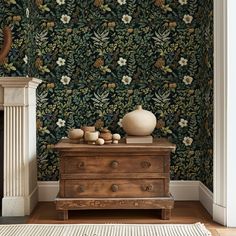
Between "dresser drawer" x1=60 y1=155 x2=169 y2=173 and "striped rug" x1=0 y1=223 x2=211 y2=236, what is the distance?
1.54ft

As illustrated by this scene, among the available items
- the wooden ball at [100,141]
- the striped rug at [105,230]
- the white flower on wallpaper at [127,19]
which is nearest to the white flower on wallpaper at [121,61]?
the white flower on wallpaper at [127,19]

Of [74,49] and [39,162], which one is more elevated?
[74,49]

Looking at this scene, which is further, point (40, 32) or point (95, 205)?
point (40, 32)

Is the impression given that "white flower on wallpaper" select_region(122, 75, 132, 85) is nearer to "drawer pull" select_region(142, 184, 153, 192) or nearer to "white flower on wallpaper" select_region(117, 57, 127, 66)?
"white flower on wallpaper" select_region(117, 57, 127, 66)

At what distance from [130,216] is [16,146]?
1165mm

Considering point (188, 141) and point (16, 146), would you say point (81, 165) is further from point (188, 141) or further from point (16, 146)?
point (188, 141)

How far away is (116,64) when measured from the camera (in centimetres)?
426

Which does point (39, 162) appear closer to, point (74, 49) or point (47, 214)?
point (47, 214)

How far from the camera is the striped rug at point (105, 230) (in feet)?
10.6

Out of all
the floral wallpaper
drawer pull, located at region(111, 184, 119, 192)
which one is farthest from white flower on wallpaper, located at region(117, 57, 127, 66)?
drawer pull, located at region(111, 184, 119, 192)

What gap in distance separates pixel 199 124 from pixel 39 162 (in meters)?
1.63

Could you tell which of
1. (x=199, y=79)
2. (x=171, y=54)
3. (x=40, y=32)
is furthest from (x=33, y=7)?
(x=199, y=79)

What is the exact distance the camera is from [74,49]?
14.0ft

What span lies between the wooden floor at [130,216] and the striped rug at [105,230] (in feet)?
0.38
